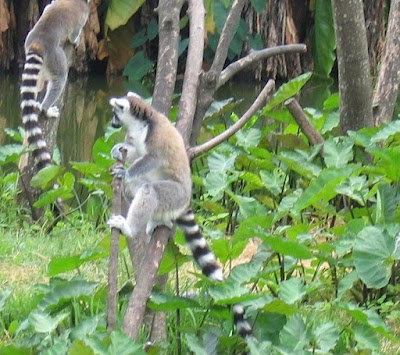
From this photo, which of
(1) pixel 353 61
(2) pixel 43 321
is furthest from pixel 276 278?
(1) pixel 353 61

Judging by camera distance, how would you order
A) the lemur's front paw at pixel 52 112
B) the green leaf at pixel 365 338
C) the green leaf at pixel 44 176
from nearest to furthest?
1. the green leaf at pixel 365 338
2. the green leaf at pixel 44 176
3. the lemur's front paw at pixel 52 112

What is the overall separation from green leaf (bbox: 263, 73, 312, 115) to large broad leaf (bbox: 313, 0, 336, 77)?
9968 mm

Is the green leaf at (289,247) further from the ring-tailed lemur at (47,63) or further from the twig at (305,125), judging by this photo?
the ring-tailed lemur at (47,63)

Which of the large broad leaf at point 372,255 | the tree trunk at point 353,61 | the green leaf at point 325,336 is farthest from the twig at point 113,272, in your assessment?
the tree trunk at point 353,61

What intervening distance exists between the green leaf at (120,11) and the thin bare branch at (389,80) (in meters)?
10.1

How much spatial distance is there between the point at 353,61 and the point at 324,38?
10685 millimetres

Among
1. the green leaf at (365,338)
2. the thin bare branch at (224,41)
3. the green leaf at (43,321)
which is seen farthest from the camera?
the thin bare branch at (224,41)

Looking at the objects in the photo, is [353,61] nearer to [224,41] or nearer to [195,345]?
[224,41]

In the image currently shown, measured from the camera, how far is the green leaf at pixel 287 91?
5.62 metres

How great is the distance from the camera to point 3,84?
Answer: 48.9 ft


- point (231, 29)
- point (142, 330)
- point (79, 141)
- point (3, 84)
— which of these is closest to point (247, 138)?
point (231, 29)

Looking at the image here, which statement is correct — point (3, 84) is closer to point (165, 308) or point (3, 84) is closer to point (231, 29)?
point (231, 29)

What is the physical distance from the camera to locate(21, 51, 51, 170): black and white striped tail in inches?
234

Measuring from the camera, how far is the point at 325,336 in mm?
3219
